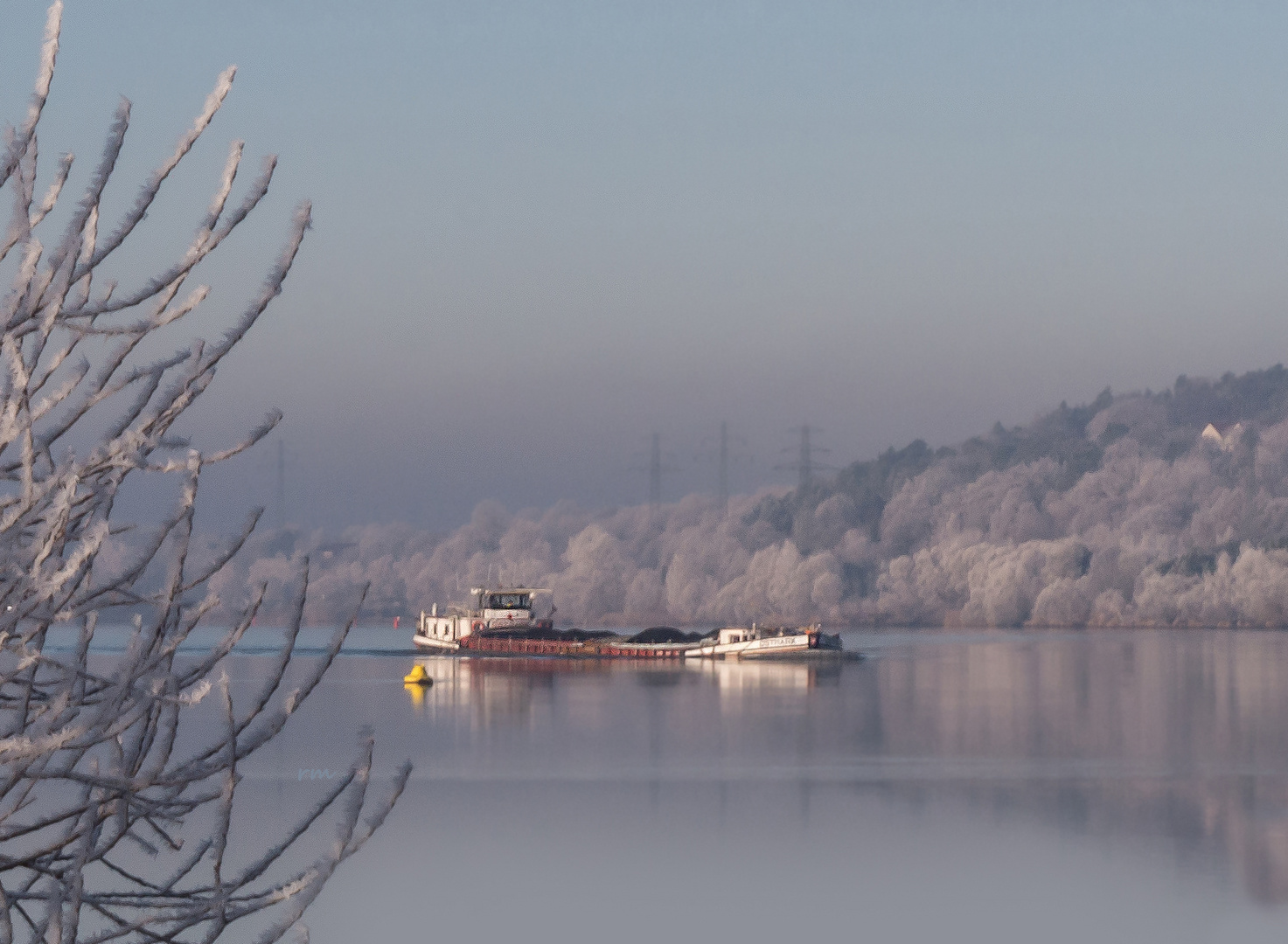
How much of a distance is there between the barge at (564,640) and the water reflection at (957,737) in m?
1.67

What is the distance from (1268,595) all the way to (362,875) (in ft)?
449

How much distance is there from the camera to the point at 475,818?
35.4 metres

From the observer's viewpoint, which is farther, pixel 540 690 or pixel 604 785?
pixel 540 690

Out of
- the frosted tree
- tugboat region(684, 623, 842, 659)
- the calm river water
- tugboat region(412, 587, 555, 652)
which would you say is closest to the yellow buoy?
the calm river water

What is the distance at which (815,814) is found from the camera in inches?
1419

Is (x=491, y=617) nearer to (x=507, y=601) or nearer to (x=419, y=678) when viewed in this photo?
(x=507, y=601)

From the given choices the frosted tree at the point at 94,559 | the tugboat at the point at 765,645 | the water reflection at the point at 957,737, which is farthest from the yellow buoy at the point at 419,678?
the frosted tree at the point at 94,559

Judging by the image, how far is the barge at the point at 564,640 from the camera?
3930 inches

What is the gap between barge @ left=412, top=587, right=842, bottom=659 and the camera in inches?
3930

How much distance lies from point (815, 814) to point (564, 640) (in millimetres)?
65918

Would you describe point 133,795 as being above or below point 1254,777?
above

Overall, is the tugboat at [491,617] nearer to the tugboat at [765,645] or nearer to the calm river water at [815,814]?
the tugboat at [765,645]

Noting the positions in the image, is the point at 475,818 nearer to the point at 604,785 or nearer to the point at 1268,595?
the point at 604,785

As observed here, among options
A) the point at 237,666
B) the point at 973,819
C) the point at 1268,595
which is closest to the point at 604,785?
the point at 973,819
